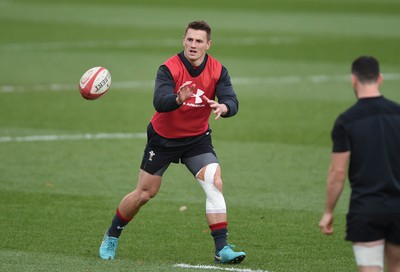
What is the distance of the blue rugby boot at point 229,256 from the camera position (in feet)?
32.2

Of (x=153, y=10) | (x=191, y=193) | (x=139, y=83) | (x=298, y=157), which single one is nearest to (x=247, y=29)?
(x=153, y=10)

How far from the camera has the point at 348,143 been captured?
7.54 metres

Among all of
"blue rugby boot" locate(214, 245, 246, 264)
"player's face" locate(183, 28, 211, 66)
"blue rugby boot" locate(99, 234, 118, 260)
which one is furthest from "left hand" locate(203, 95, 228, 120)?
"blue rugby boot" locate(99, 234, 118, 260)

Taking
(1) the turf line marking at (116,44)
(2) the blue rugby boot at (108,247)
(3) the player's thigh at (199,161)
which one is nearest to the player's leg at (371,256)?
(3) the player's thigh at (199,161)

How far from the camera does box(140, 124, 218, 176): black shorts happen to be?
10.2 meters

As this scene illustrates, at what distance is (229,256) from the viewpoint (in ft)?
32.3

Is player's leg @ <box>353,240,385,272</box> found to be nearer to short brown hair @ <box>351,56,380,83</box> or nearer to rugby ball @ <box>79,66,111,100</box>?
short brown hair @ <box>351,56,380,83</box>

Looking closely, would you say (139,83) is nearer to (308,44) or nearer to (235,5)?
(308,44)

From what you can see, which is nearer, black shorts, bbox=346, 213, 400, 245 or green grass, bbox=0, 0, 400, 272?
black shorts, bbox=346, 213, 400, 245

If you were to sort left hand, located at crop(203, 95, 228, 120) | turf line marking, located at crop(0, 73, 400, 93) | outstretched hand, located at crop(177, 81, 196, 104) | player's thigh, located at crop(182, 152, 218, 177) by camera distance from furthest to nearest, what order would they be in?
turf line marking, located at crop(0, 73, 400, 93)
player's thigh, located at crop(182, 152, 218, 177)
left hand, located at crop(203, 95, 228, 120)
outstretched hand, located at crop(177, 81, 196, 104)

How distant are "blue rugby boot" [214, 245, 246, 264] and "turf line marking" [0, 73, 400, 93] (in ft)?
40.5

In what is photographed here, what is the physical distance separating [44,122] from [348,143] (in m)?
11.4

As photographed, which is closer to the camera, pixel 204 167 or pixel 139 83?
pixel 204 167

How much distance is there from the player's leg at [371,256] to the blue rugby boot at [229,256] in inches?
94.4
